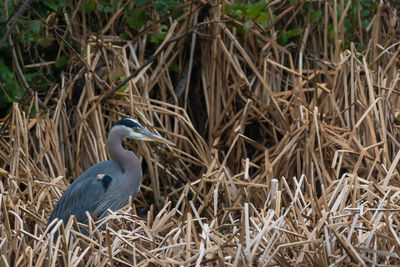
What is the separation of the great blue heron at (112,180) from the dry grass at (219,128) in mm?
190

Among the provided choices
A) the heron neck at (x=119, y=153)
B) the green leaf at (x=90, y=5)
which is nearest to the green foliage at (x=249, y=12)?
the green leaf at (x=90, y=5)

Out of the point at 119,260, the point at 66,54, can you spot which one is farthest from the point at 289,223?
the point at 66,54

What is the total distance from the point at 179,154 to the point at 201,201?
0.55 metres

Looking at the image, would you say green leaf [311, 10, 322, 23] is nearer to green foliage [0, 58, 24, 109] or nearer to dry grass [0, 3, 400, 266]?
dry grass [0, 3, 400, 266]

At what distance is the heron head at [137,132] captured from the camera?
13.9ft

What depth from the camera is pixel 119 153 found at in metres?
4.26

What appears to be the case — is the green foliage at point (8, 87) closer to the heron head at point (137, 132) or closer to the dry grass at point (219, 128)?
Answer: the dry grass at point (219, 128)

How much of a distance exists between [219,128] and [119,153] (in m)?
0.91

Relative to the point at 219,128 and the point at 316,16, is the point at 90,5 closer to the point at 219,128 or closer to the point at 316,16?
the point at 219,128

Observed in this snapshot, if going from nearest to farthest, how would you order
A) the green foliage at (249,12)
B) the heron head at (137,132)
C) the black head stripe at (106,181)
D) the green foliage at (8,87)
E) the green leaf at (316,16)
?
1. the black head stripe at (106,181)
2. the heron head at (137,132)
3. the green foliage at (8,87)
4. the green foliage at (249,12)
5. the green leaf at (316,16)

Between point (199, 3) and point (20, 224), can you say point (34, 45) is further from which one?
point (20, 224)

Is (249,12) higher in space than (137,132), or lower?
higher

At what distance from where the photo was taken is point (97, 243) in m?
3.22

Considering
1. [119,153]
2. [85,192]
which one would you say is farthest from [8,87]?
[85,192]
